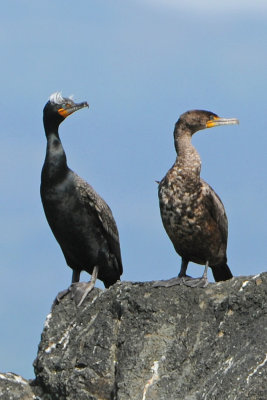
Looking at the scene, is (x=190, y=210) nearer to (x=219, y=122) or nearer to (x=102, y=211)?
(x=102, y=211)

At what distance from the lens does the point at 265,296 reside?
26.0ft

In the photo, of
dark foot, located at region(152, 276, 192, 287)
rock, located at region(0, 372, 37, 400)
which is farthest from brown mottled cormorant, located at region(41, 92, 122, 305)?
rock, located at region(0, 372, 37, 400)

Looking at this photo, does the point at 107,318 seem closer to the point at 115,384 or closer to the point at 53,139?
the point at 115,384

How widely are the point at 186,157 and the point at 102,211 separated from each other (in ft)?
3.20

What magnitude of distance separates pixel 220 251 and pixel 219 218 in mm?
330

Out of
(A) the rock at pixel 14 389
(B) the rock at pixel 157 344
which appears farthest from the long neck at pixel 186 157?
(A) the rock at pixel 14 389

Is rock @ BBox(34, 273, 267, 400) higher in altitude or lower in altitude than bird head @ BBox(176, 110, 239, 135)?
lower

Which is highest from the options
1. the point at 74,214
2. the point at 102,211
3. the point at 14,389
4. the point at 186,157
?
the point at 186,157

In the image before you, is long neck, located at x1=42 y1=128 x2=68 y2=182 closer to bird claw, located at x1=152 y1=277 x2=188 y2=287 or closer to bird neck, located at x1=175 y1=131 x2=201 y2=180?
bird neck, located at x1=175 y1=131 x2=201 y2=180

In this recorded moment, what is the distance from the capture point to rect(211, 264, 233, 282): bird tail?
10.5 metres

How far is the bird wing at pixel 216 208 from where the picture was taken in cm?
1005

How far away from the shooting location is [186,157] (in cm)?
1018

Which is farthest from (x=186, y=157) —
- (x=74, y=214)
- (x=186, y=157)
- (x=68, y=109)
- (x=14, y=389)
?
(x=14, y=389)

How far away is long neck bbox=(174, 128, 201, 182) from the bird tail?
3.16ft
